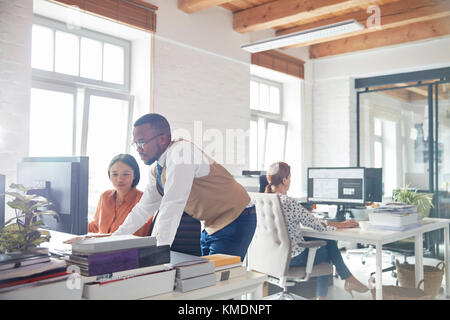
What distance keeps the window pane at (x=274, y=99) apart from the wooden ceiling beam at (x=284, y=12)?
4.88 feet

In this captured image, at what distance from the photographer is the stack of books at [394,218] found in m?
2.96

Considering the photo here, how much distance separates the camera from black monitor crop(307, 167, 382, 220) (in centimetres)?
362

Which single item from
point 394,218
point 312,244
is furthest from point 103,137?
point 394,218

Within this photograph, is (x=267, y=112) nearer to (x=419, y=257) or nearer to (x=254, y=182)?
(x=254, y=182)

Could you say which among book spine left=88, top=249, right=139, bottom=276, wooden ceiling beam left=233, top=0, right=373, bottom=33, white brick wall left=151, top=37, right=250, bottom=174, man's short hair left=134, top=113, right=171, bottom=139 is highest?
wooden ceiling beam left=233, top=0, right=373, bottom=33

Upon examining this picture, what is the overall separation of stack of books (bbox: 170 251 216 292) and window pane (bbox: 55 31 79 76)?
2.83 meters

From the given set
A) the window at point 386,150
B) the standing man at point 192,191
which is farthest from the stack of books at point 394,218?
the window at point 386,150

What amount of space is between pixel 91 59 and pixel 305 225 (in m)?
2.55

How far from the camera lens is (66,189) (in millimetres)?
1569

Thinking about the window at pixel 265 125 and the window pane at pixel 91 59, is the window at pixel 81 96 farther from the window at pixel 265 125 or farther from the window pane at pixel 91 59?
the window at pixel 265 125

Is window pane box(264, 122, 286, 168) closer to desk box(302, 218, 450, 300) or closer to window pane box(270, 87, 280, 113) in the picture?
window pane box(270, 87, 280, 113)

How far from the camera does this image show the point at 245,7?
5000 mm

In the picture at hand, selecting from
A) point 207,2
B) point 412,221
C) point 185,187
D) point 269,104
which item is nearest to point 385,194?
point 269,104

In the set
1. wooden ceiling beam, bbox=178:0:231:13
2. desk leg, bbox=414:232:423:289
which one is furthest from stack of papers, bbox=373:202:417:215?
wooden ceiling beam, bbox=178:0:231:13
